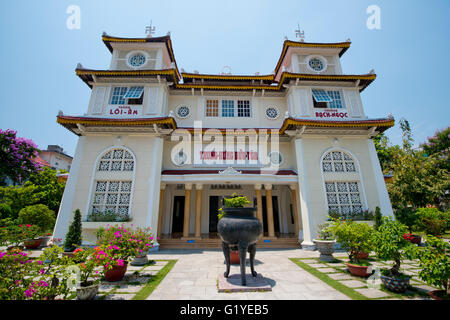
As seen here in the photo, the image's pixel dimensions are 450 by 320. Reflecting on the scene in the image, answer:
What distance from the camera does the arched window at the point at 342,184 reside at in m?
10.5

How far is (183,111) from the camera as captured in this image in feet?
43.6

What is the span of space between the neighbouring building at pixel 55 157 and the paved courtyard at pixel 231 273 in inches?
1385

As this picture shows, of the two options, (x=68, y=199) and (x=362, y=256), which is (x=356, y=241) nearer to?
(x=362, y=256)

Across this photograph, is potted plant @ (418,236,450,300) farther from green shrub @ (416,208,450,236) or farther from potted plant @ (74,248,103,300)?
green shrub @ (416,208,450,236)

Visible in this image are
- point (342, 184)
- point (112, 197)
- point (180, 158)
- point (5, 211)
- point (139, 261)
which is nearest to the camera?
point (139, 261)

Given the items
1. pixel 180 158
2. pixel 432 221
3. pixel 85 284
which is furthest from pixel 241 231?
pixel 432 221

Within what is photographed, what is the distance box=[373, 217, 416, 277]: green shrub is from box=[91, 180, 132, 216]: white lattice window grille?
414 inches

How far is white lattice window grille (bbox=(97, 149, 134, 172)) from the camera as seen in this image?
35.1ft

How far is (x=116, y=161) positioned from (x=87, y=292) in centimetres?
812

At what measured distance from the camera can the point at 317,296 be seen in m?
4.21

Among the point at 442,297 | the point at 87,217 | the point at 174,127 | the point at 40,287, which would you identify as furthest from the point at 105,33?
the point at 442,297

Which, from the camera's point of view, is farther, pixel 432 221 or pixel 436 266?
pixel 432 221
